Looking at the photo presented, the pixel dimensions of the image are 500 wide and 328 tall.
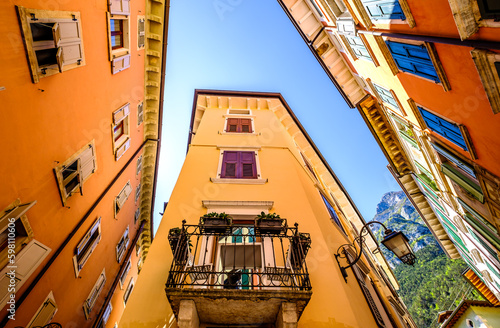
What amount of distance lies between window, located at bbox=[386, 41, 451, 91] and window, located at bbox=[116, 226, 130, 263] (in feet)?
45.2

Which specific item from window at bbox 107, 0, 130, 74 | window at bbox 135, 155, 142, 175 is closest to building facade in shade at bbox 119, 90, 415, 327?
window at bbox 135, 155, 142, 175

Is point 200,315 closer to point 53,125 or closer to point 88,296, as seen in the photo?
point 53,125

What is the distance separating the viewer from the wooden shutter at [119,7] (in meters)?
8.37

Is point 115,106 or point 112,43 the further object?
point 115,106

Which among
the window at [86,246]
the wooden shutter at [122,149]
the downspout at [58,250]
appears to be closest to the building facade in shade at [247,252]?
the downspout at [58,250]

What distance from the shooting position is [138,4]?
10516 mm

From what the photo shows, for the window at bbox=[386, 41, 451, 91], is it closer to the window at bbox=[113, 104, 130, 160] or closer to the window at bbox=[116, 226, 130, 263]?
the window at bbox=[113, 104, 130, 160]

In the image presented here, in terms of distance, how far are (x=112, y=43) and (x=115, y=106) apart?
2264 mm

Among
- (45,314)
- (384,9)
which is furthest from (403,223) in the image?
(45,314)

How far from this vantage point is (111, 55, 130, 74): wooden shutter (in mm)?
8994

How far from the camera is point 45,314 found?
658cm

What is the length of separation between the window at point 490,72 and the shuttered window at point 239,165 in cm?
701

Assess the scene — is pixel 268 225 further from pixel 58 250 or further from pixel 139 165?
pixel 139 165

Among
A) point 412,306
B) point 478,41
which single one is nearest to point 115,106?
point 478,41
